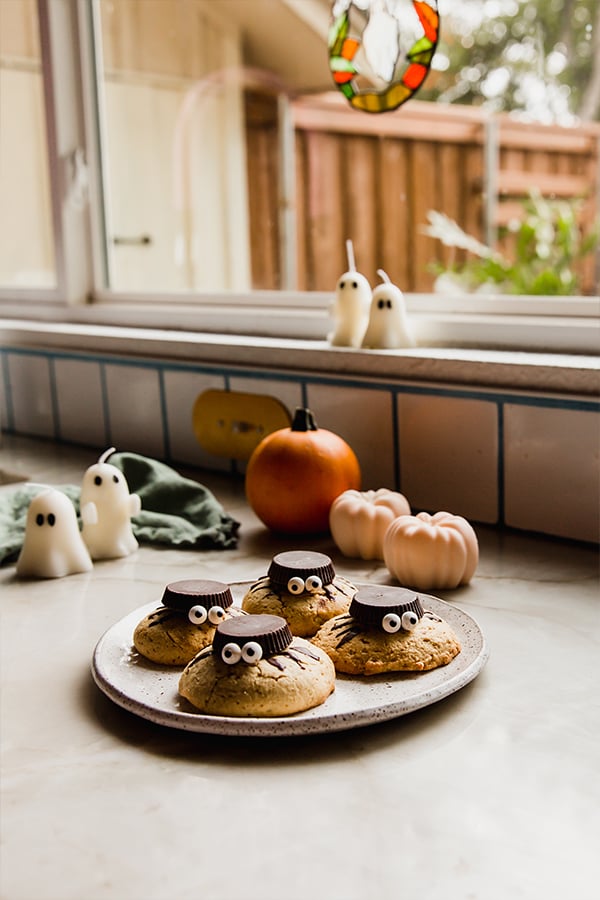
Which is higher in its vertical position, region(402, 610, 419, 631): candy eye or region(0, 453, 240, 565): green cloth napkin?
region(402, 610, 419, 631): candy eye

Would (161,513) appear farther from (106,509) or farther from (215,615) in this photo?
(215,615)

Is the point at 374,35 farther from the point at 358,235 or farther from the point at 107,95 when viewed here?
the point at 358,235

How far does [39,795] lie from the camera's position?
57cm

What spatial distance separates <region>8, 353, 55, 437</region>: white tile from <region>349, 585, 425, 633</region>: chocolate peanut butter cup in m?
1.18

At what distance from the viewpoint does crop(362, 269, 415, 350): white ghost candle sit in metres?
1.24

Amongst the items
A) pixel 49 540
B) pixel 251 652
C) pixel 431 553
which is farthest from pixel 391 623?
pixel 49 540

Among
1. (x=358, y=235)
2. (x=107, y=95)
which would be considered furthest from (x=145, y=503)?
(x=358, y=235)

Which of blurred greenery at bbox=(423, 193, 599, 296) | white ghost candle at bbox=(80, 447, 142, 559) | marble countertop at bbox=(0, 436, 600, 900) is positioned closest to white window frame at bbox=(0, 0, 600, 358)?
white ghost candle at bbox=(80, 447, 142, 559)

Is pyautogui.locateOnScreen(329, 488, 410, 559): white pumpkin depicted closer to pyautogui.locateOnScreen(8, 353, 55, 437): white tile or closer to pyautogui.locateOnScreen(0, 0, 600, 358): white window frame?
pyautogui.locateOnScreen(0, 0, 600, 358): white window frame

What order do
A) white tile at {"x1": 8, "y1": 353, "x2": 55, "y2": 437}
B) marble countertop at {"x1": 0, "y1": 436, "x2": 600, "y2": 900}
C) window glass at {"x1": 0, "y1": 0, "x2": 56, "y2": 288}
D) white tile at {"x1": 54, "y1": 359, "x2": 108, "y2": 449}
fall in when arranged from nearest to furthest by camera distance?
1. marble countertop at {"x1": 0, "y1": 436, "x2": 600, "y2": 900}
2. white tile at {"x1": 54, "y1": 359, "x2": 108, "y2": 449}
3. white tile at {"x1": 8, "y1": 353, "x2": 55, "y2": 437}
4. window glass at {"x1": 0, "y1": 0, "x2": 56, "y2": 288}

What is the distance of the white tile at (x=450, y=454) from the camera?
1126 millimetres

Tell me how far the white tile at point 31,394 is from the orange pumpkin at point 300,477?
2.51 feet

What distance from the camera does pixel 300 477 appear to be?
1085 mm

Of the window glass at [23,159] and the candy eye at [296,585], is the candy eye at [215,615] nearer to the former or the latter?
the candy eye at [296,585]
